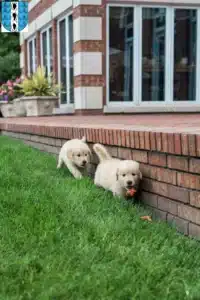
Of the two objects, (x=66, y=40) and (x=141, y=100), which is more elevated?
(x=66, y=40)

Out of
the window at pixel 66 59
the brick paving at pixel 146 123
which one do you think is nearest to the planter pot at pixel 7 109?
the window at pixel 66 59

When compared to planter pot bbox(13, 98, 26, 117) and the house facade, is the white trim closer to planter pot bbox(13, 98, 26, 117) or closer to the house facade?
the house facade

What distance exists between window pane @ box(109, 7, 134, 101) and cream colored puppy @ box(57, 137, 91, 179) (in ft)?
17.7

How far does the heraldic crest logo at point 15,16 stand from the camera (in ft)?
47.9

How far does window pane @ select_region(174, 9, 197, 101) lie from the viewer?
32.2 ft

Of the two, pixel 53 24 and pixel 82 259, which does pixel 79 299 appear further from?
pixel 53 24

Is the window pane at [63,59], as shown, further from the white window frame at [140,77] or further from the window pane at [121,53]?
the white window frame at [140,77]

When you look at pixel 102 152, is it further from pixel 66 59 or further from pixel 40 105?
pixel 66 59

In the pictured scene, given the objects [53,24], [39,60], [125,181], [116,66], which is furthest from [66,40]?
[125,181]

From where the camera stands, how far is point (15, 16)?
Answer: 51.6 ft

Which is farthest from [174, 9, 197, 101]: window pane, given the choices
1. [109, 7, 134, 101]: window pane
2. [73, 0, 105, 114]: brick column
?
[73, 0, 105, 114]: brick column

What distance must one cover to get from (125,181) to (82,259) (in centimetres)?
112

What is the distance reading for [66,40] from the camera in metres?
10.8

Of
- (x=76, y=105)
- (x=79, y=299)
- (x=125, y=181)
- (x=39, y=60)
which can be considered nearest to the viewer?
(x=79, y=299)
